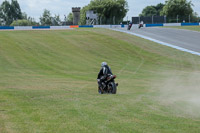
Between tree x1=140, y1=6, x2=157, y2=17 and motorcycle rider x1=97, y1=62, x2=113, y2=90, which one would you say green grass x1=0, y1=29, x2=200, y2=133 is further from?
tree x1=140, y1=6, x2=157, y2=17

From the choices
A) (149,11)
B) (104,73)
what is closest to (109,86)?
(104,73)

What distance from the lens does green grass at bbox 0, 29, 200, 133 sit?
7.70 meters

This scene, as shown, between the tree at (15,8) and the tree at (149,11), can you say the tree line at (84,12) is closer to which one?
the tree at (15,8)

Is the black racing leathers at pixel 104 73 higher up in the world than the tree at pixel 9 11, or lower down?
lower down

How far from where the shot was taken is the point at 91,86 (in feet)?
61.2

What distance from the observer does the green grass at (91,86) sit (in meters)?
7.70

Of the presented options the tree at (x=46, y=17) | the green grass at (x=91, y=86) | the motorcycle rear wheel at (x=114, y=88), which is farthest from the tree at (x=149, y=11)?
the motorcycle rear wheel at (x=114, y=88)

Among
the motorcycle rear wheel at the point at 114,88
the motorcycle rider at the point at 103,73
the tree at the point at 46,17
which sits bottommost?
the motorcycle rear wheel at the point at 114,88

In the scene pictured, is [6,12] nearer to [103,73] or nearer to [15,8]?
[15,8]

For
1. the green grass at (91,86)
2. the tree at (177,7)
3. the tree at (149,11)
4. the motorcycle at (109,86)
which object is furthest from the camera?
the tree at (149,11)

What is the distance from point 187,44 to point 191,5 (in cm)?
10002

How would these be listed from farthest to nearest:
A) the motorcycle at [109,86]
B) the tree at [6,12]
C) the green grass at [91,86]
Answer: the tree at [6,12] → the motorcycle at [109,86] → the green grass at [91,86]

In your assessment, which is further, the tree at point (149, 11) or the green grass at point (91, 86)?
the tree at point (149, 11)

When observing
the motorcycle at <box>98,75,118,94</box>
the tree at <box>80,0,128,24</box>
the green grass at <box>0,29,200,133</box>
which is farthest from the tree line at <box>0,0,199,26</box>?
the motorcycle at <box>98,75,118,94</box>
